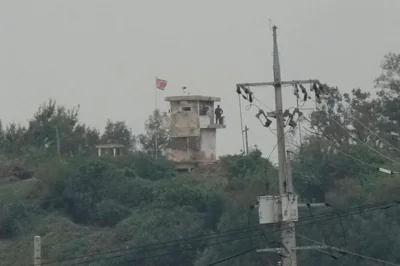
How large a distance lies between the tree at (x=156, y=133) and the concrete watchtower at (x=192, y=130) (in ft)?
8.44

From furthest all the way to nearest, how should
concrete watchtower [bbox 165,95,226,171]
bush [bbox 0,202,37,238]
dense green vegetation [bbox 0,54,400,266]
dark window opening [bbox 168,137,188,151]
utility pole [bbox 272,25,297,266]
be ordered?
dark window opening [bbox 168,137,188,151] → concrete watchtower [bbox 165,95,226,171] → bush [bbox 0,202,37,238] → dense green vegetation [bbox 0,54,400,266] → utility pole [bbox 272,25,297,266]

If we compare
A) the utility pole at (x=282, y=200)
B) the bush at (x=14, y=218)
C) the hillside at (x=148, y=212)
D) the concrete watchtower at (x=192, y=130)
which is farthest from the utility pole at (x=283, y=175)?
the concrete watchtower at (x=192, y=130)

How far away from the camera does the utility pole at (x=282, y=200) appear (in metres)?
33.0

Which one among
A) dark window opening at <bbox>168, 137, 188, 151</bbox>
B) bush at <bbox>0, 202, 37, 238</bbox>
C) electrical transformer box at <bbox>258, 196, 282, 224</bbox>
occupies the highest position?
dark window opening at <bbox>168, 137, 188, 151</bbox>

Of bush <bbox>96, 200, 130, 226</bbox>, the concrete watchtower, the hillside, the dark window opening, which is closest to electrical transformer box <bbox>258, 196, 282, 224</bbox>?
the hillside

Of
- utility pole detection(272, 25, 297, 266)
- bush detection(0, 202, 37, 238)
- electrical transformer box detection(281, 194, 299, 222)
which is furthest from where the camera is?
bush detection(0, 202, 37, 238)

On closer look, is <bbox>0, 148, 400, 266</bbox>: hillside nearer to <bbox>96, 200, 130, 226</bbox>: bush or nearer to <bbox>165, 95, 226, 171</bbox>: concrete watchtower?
<bbox>96, 200, 130, 226</bbox>: bush

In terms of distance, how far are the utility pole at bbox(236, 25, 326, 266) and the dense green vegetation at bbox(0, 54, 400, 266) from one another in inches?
844

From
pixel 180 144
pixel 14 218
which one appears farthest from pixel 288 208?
pixel 180 144

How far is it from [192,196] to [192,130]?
11.2m

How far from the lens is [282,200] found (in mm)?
33312

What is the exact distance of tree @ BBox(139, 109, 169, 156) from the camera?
84.1m

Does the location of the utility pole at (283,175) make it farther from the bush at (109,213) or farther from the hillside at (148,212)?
the bush at (109,213)

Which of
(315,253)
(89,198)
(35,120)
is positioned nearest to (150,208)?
(89,198)
